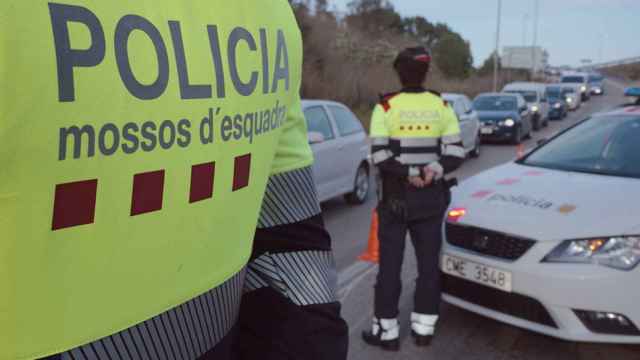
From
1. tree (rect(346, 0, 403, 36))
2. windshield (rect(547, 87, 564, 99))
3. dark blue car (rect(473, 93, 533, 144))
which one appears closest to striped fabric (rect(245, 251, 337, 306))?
dark blue car (rect(473, 93, 533, 144))

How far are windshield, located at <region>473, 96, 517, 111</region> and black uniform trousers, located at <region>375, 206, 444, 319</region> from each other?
13.9 metres

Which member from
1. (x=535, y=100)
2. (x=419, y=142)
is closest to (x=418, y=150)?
(x=419, y=142)

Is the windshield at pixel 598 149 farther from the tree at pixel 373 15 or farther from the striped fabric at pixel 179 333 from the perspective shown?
the tree at pixel 373 15

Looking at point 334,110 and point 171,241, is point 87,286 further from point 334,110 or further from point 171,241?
point 334,110

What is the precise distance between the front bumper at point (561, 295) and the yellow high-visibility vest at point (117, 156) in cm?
259

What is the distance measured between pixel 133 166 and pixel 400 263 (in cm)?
288

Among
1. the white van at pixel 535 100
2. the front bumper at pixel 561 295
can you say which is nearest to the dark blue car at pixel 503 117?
the white van at pixel 535 100

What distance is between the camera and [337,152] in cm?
755

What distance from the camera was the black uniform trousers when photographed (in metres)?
3.41

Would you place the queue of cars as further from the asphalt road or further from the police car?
the police car

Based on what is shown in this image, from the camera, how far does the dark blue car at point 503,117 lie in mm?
15375

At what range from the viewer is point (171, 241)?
2.51ft

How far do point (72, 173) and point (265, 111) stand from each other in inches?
14.6

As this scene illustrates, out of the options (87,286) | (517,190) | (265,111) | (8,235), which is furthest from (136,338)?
(517,190)
